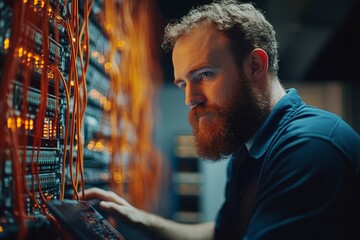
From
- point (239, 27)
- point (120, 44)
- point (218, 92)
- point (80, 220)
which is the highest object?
point (120, 44)

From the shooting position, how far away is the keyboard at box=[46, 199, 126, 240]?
Result: 109 cm

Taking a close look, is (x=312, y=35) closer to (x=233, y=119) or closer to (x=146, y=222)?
(x=233, y=119)

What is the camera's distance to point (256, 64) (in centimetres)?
159

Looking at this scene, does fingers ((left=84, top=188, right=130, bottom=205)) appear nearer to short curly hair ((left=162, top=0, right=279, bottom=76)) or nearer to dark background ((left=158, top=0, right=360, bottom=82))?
short curly hair ((left=162, top=0, right=279, bottom=76))

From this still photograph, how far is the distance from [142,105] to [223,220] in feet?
5.69

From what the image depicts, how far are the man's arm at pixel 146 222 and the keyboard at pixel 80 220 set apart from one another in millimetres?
263

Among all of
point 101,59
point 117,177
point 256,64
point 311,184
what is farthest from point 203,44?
point 117,177

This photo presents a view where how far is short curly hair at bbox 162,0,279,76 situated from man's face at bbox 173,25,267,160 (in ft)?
0.12

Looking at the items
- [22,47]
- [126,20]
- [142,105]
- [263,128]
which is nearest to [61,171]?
[22,47]

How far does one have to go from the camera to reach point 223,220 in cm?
185

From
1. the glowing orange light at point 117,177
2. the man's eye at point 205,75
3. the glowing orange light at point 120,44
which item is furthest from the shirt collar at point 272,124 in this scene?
the glowing orange light at point 120,44

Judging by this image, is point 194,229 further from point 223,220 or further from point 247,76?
point 247,76

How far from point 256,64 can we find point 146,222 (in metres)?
0.83

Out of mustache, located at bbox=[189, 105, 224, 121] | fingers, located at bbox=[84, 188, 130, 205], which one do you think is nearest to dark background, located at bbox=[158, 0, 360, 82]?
mustache, located at bbox=[189, 105, 224, 121]
